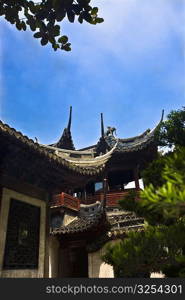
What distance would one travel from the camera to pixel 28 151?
5895 mm

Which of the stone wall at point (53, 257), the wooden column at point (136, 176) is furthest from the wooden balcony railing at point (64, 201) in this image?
the wooden column at point (136, 176)

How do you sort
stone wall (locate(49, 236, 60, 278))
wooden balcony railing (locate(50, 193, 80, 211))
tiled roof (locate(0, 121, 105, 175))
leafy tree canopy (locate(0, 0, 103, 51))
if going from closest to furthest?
1. leafy tree canopy (locate(0, 0, 103, 51))
2. tiled roof (locate(0, 121, 105, 175))
3. stone wall (locate(49, 236, 60, 278))
4. wooden balcony railing (locate(50, 193, 80, 211))

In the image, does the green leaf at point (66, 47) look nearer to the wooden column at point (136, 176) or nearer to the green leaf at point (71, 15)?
the green leaf at point (71, 15)

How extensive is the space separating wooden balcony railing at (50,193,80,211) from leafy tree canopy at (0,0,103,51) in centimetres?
1241

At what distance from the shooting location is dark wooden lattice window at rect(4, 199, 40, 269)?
5.77 m

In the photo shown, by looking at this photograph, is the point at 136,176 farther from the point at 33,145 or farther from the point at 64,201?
the point at 33,145

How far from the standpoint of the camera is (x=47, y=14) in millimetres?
3279

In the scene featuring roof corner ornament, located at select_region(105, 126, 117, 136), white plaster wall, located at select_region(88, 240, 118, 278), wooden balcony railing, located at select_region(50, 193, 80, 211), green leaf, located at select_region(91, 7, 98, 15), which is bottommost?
white plaster wall, located at select_region(88, 240, 118, 278)

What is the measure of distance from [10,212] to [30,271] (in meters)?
1.35

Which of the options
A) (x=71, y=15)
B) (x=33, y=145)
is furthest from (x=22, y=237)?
(x=71, y=15)

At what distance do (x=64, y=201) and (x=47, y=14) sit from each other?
41.6ft

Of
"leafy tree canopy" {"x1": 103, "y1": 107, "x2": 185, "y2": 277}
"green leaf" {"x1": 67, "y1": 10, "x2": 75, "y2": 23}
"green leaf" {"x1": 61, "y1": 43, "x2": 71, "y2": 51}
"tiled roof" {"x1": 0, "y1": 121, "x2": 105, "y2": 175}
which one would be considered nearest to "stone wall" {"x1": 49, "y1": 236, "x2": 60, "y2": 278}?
"tiled roof" {"x1": 0, "y1": 121, "x2": 105, "y2": 175}

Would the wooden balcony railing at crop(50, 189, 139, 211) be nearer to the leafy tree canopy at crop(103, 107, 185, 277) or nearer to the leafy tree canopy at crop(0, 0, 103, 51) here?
the leafy tree canopy at crop(103, 107, 185, 277)

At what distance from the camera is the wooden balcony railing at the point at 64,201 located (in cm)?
1505
